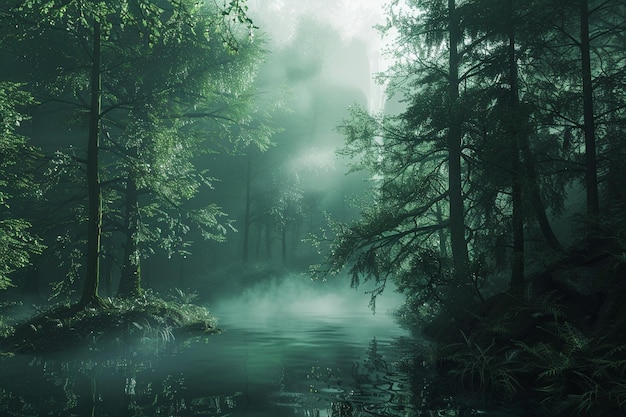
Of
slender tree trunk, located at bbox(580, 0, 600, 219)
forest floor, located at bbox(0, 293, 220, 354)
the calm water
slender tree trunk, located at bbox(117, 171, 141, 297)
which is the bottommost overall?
the calm water

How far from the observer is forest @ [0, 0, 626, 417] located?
27.0 feet

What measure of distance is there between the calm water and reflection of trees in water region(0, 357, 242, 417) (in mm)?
14

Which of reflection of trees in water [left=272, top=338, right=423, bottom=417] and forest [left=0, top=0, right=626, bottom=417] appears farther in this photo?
forest [left=0, top=0, right=626, bottom=417]

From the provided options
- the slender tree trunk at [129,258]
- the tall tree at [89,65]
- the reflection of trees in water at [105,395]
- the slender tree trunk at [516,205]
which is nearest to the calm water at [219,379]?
the reflection of trees in water at [105,395]

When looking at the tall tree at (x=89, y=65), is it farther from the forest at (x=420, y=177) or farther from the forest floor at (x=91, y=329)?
the forest floor at (x=91, y=329)

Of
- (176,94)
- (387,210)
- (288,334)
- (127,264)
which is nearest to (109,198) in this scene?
(127,264)

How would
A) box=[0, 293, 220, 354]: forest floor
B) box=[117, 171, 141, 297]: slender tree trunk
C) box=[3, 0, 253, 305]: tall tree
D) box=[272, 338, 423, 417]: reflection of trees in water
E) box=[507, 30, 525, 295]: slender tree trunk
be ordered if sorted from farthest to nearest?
box=[117, 171, 141, 297]: slender tree trunk
box=[3, 0, 253, 305]: tall tree
box=[0, 293, 220, 354]: forest floor
box=[507, 30, 525, 295]: slender tree trunk
box=[272, 338, 423, 417]: reflection of trees in water

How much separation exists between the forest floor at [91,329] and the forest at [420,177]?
5cm

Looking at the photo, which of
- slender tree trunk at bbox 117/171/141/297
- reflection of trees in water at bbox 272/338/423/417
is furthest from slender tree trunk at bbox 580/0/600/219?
slender tree trunk at bbox 117/171/141/297

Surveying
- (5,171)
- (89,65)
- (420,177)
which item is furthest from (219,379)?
(420,177)

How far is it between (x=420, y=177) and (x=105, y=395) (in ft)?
42.6

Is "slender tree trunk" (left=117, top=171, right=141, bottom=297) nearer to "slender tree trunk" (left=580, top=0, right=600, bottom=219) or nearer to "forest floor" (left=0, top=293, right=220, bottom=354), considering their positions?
"forest floor" (left=0, top=293, right=220, bottom=354)

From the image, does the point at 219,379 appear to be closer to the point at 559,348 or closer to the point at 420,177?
the point at 559,348

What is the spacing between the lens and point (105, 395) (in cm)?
775
